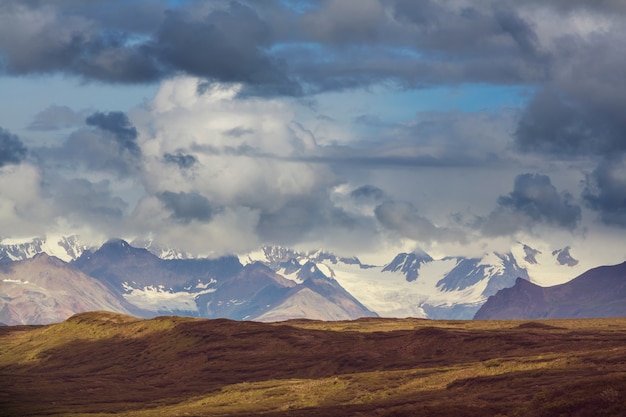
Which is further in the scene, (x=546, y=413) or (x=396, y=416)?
(x=396, y=416)

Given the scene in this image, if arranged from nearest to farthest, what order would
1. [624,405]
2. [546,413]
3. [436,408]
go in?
[624,405] < [546,413] < [436,408]

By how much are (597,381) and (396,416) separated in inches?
1357

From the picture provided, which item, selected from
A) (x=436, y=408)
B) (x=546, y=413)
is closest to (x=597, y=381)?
(x=546, y=413)

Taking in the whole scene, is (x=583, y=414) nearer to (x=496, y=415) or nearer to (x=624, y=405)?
(x=624, y=405)

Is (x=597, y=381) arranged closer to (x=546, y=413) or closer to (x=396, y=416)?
(x=546, y=413)

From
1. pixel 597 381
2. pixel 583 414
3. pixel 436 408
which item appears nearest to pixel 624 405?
pixel 583 414

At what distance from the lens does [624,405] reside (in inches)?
6432

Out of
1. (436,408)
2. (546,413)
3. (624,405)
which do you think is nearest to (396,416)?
(436,408)

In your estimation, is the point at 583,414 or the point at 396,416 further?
the point at 396,416

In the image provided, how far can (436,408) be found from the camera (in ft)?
655

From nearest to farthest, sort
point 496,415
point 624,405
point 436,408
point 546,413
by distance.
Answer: point 624,405
point 546,413
point 496,415
point 436,408

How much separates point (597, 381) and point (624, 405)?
933 inches

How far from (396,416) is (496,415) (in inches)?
757

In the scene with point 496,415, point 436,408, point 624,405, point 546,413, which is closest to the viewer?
point 624,405
